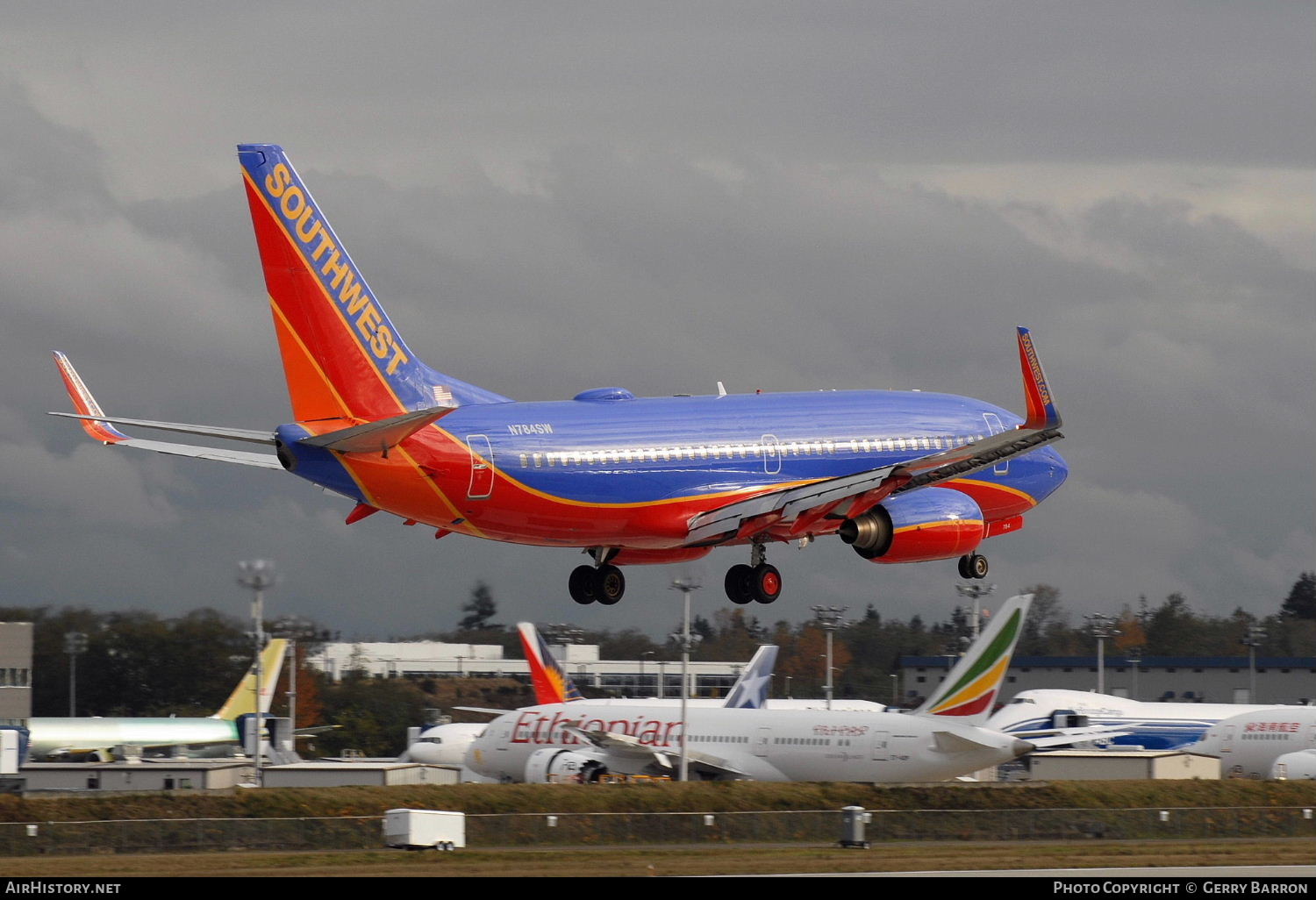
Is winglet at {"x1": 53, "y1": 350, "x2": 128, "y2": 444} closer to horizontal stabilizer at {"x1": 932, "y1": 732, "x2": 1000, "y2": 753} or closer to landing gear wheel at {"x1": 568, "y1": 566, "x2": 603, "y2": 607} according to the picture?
landing gear wheel at {"x1": 568, "y1": 566, "x2": 603, "y2": 607}

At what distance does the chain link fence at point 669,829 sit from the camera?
50.0 metres

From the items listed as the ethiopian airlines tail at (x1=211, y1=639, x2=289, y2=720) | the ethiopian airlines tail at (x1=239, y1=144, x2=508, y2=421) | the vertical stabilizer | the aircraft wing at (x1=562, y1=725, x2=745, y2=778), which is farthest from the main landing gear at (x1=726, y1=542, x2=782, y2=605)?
the ethiopian airlines tail at (x1=211, y1=639, x2=289, y2=720)

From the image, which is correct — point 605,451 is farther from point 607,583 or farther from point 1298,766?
point 1298,766

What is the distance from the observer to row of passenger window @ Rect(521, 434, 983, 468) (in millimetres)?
44938

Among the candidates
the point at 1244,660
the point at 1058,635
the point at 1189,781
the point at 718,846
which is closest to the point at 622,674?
the point at 1058,635

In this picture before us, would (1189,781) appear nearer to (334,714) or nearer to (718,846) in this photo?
(718,846)

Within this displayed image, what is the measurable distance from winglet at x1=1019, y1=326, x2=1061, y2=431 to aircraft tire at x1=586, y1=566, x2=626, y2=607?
11895mm

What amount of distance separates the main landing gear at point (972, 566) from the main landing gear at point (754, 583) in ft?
20.1

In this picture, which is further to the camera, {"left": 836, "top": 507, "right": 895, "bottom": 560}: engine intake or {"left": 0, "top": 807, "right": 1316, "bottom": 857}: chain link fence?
{"left": 836, "top": 507, "right": 895, "bottom": 560}: engine intake

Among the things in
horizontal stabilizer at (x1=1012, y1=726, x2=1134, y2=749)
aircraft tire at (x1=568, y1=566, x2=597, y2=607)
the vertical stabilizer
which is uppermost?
aircraft tire at (x1=568, y1=566, x2=597, y2=607)

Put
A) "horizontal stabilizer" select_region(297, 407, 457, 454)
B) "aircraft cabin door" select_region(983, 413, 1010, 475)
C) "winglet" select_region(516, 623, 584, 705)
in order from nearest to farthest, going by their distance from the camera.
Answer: "horizontal stabilizer" select_region(297, 407, 457, 454) → "aircraft cabin door" select_region(983, 413, 1010, 475) → "winglet" select_region(516, 623, 584, 705)

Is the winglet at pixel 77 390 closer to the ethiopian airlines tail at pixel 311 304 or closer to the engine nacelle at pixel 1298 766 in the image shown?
the ethiopian airlines tail at pixel 311 304

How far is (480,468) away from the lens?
4362cm

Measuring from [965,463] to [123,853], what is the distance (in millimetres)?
25208
